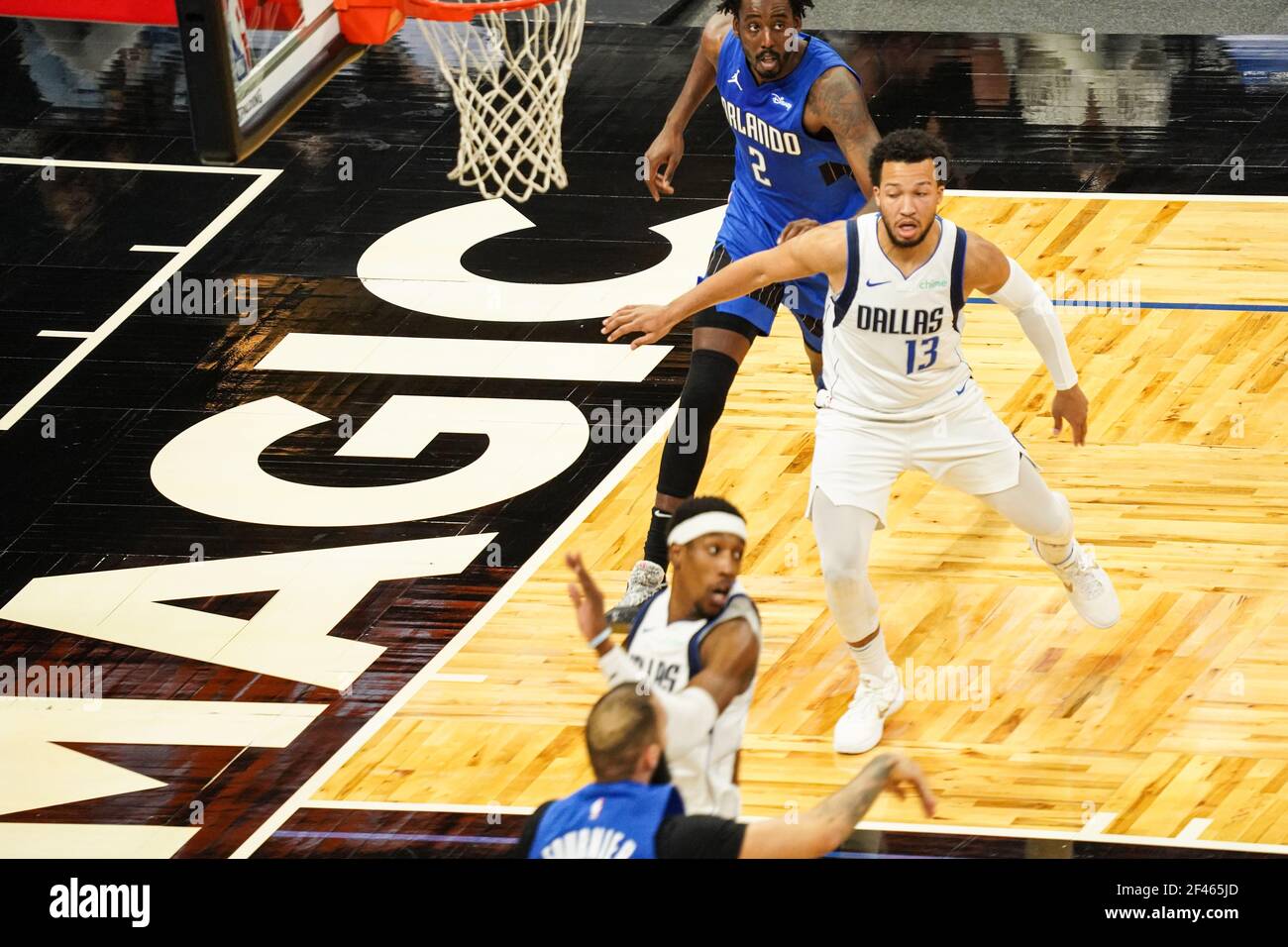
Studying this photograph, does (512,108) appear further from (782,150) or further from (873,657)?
(873,657)

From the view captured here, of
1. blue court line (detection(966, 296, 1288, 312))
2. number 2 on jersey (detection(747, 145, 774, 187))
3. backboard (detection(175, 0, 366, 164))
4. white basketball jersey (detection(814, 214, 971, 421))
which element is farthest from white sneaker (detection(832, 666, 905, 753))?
blue court line (detection(966, 296, 1288, 312))

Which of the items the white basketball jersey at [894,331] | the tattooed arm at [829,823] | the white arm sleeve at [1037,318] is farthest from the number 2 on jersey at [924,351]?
the tattooed arm at [829,823]

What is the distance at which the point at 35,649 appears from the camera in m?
7.91

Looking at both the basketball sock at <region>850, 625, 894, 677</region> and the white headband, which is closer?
the white headband

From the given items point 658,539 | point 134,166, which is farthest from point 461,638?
point 134,166

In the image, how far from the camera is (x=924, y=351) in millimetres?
6863

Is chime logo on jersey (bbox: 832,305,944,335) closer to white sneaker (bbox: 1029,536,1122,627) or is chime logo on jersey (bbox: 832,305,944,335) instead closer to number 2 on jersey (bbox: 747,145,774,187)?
→ white sneaker (bbox: 1029,536,1122,627)

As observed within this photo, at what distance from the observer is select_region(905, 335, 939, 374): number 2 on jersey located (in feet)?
22.5

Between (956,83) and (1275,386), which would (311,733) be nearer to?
(1275,386)

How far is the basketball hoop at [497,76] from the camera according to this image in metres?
7.96

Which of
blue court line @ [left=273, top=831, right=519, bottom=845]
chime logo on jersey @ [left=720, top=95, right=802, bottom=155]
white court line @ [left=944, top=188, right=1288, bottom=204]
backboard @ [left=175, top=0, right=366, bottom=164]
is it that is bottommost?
blue court line @ [left=273, top=831, right=519, bottom=845]

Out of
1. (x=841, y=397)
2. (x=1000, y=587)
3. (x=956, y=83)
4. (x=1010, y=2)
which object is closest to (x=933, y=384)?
(x=841, y=397)

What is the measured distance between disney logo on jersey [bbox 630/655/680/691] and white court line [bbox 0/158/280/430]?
4894mm

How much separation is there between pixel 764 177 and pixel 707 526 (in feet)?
9.06
